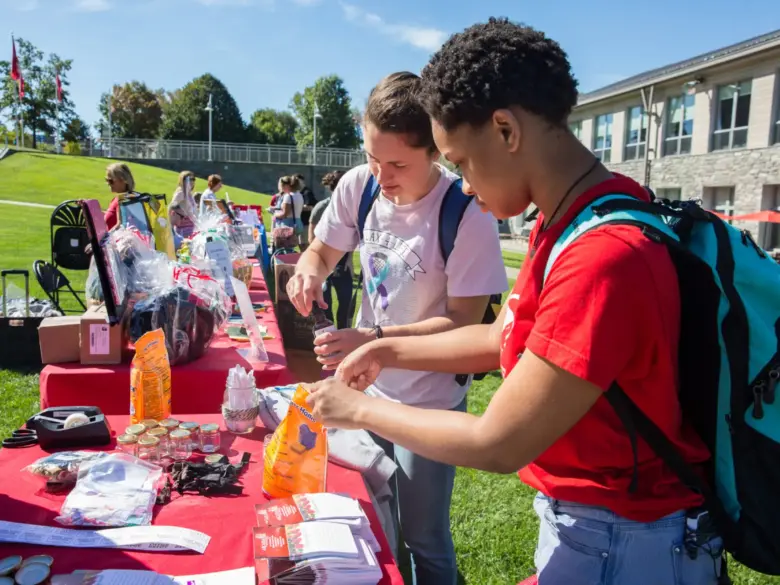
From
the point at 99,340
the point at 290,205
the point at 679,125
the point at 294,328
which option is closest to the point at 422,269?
the point at 99,340

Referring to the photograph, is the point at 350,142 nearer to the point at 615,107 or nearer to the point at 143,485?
the point at 615,107

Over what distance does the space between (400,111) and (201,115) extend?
64305 millimetres

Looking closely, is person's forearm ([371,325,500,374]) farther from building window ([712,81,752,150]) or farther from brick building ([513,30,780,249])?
building window ([712,81,752,150])

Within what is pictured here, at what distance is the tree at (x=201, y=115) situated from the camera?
5962 cm

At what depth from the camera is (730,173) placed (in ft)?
64.3

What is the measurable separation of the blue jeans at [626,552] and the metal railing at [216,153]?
139 ft

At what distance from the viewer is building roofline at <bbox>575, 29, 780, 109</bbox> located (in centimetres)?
1799

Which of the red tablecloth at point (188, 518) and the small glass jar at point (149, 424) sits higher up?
the small glass jar at point (149, 424)

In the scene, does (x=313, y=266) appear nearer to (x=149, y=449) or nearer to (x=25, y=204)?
(x=149, y=449)

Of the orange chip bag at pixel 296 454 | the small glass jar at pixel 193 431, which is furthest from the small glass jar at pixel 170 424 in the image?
the orange chip bag at pixel 296 454

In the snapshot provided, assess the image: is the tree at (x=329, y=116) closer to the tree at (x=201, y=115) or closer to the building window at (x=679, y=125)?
the tree at (x=201, y=115)

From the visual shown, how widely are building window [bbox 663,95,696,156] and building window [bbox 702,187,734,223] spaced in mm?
1833

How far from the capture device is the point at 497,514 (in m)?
3.25

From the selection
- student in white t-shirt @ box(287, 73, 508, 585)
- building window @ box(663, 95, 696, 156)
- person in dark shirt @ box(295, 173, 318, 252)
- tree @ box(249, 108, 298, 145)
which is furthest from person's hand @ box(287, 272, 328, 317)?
tree @ box(249, 108, 298, 145)
